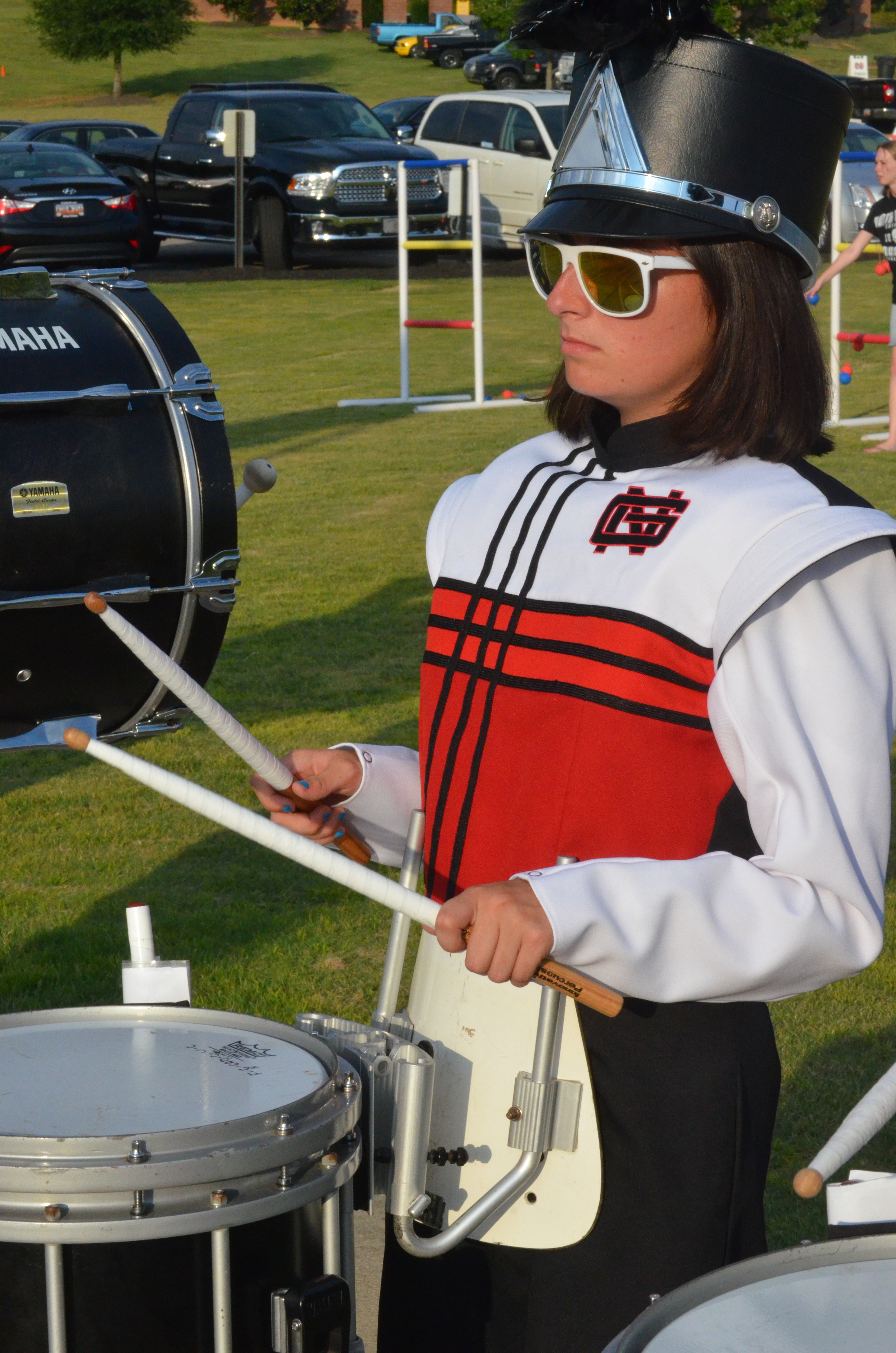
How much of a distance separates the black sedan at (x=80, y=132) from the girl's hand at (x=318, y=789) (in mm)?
21910

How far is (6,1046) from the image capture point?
1771 millimetres

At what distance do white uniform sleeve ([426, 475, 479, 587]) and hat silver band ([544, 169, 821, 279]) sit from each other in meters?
0.38

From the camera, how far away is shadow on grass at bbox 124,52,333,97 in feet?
156

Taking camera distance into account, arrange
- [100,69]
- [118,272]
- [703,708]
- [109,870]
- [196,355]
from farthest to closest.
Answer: [100,69]
[109,870]
[118,272]
[196,355]
[703,708]

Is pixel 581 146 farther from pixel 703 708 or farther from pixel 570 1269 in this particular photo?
pixel 570 1269

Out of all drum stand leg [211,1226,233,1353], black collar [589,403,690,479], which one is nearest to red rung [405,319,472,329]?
black collar [589,403,690,479]

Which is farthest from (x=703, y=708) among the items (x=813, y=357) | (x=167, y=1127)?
(x=167, y=1127)

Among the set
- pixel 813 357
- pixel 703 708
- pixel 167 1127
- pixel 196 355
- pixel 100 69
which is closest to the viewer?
pixel 167 1127

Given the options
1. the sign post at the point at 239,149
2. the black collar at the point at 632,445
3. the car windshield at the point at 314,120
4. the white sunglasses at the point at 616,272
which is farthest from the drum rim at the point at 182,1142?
the car windshield at the point at 314,120

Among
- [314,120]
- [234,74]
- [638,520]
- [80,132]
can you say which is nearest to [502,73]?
[234,74]

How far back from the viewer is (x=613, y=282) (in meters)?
1.79

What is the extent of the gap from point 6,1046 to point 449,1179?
18.8 inches

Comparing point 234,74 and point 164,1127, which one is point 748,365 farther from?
point 234,74

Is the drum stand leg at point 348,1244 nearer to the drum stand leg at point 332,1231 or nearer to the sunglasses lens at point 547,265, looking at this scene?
the drum stand leg at point 332,1231
